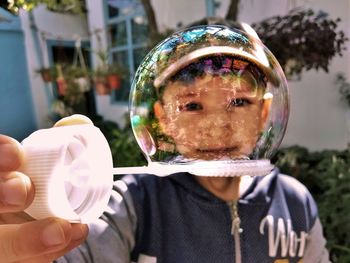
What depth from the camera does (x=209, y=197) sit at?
1007 mm

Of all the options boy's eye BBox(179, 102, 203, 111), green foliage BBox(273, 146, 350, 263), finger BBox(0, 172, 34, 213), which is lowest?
green foliage BBox(273, 146, 350, 263)

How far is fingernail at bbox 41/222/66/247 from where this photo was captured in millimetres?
473

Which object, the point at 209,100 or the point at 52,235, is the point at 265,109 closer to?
the point at 209,100

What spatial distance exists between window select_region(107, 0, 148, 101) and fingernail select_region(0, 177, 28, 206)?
13.0ft

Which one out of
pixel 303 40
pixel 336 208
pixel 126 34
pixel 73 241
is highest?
pixel 126 34

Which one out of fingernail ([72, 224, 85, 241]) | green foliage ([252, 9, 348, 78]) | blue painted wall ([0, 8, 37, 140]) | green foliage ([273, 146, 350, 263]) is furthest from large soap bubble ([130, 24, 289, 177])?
blue painted wall ([0, 8, 37, 140])

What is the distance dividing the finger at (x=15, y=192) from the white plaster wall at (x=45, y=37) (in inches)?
197

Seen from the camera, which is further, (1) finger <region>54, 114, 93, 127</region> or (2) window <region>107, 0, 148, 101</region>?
(2) window <region>107, 0, 148, 101</region>

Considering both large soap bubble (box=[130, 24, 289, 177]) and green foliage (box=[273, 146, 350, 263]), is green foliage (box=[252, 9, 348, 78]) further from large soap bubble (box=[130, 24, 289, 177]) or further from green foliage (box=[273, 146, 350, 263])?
large soap bubble (box=[130, 24, 289, 177])

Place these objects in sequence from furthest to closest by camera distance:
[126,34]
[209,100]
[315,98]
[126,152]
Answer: [126,34], [315,98], [126,152], [209,100]

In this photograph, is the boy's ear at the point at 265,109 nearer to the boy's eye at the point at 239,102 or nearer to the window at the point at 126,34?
the boy's eye at the point at 239,102

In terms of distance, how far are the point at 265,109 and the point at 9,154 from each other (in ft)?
1.57

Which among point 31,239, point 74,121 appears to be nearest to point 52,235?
point 31,239

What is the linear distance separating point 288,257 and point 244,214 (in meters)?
0.14
